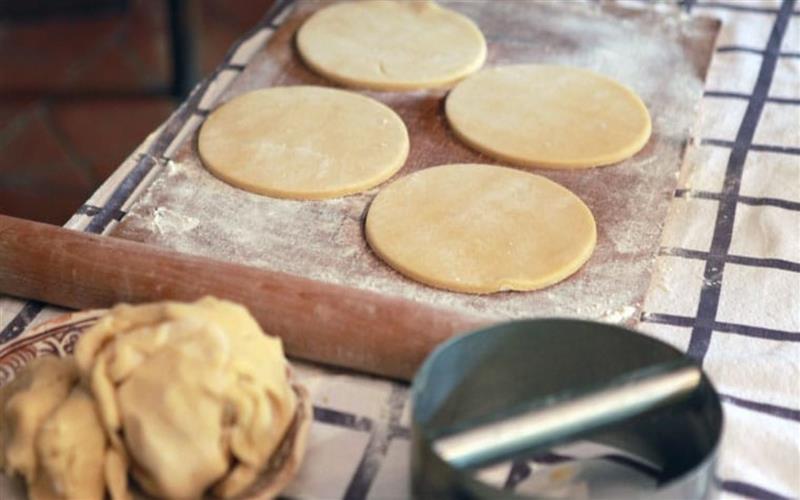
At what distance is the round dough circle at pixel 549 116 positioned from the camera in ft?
4.32

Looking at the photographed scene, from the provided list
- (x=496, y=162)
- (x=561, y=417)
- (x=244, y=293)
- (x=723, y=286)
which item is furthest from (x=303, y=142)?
(x=561, y=417)

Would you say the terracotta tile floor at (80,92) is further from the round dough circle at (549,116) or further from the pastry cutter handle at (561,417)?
the pastry cutter handle at (561,417)

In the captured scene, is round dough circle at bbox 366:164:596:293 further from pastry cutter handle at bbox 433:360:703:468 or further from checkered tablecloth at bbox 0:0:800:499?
pastry cutter handle at bbox 433:360:703:468

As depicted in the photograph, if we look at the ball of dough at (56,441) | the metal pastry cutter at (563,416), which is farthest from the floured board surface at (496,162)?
the ball of dough at (56,441)

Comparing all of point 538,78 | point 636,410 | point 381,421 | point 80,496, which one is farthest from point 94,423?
point 538,78

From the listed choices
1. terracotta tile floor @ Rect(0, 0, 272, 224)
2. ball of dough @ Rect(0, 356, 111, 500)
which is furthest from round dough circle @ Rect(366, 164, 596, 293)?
terracotta tile floor @ Rect(0, 0, 272, 224)

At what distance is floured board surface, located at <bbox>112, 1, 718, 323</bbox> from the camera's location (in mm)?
1119

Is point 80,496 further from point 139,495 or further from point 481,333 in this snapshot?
point 481,333

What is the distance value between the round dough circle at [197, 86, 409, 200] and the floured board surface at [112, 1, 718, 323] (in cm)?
2

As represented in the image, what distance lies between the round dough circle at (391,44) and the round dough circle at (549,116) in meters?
0.06

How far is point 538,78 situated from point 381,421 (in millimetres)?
679

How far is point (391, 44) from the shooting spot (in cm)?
155

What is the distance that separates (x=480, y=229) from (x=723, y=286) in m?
0.27

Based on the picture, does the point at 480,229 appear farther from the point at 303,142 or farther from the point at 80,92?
the point at 80,92
